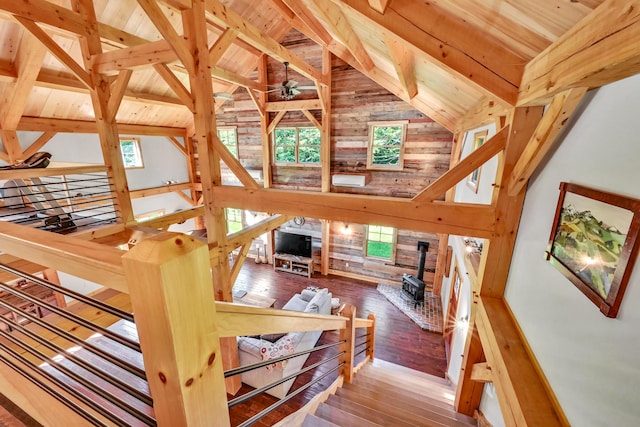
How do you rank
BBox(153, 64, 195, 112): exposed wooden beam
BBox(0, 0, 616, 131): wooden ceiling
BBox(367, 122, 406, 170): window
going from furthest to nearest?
BBox(367, 122, 406, 170): window < BBox(153, 64, 195, 112): exposed wooden beam < BBox(0, 0, 616, 131): wooden ceiling

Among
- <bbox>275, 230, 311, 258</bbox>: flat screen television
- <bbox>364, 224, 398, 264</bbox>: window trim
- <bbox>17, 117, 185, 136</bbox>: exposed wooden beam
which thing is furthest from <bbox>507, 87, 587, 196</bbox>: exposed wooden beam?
<bbox>17, 117, 185, 136</bbox>: exposed wooden beam

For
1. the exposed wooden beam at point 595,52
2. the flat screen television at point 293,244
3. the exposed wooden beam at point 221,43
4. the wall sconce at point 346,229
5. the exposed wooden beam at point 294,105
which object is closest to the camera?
the exposed wooden beam at point 595,52

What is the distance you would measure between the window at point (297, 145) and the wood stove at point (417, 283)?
342cm

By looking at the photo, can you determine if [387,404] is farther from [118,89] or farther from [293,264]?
[293,264]

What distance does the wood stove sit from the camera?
596cm

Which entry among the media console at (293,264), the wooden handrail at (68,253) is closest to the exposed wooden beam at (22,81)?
the wooden handrail at (68,253)

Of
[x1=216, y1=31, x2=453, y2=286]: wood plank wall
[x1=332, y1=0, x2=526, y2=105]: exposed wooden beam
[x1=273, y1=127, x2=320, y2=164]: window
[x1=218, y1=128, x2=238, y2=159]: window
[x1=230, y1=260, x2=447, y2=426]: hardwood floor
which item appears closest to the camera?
[x1=332, y1=0, x2=526, y2=105]: exposed wooden beam

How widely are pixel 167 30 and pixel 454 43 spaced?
7.22 ft

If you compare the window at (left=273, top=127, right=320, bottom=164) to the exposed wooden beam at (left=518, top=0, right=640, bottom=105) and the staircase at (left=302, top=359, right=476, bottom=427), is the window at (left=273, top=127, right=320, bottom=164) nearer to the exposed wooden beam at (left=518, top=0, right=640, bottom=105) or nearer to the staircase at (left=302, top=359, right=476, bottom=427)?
the staircase at (left=302, top=359, right=476, bottom=427)

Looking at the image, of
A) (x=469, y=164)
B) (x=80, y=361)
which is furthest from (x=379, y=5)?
(x=80, y=361)

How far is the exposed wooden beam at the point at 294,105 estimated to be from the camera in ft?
21.1

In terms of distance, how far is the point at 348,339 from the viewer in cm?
273

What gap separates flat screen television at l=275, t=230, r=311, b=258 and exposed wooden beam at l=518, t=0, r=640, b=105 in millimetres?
6493

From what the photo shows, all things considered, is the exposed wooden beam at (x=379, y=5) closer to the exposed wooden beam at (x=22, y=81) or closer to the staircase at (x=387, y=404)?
the staircase at (x=387, y=404)
